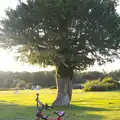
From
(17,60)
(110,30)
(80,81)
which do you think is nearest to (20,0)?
(17,60)

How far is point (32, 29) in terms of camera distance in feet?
91.2

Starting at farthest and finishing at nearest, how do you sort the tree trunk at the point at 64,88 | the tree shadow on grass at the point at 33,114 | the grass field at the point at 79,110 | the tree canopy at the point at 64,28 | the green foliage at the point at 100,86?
the green foliage at the point at 100,86
the tree trunk at the point at 64,88
the tree canopy at the point at 64,28
the grass field at the point at 79,110
the tree shadow on grass at the point at 33,114

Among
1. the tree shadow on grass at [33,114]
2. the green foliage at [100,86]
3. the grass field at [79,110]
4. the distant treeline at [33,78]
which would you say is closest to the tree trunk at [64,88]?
the grass field at [79,110]

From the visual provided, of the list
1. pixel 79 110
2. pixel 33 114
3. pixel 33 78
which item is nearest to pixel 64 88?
pixel 79 110

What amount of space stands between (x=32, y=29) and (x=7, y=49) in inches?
139

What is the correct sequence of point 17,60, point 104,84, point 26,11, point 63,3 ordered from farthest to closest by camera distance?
point 104,84 → point 17,60 → point 26,11 → point 63,3

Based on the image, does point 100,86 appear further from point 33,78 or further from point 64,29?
point 33,78

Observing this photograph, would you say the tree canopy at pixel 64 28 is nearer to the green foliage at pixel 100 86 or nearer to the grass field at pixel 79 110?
the grass field at pixel 79 110

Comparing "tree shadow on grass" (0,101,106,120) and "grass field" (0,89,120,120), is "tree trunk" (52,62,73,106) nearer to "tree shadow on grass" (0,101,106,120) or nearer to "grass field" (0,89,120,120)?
"grass field" (0,89,120,120)

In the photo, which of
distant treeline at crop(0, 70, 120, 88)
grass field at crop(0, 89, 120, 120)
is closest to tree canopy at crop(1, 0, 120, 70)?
grass field at crop(0, 89, 120, 120)

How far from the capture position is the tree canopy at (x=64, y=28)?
2736 centimetres

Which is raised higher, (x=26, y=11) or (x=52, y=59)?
(x=26, y=11)

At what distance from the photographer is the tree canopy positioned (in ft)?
89.8

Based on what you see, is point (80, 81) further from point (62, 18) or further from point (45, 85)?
point (62, 18)
